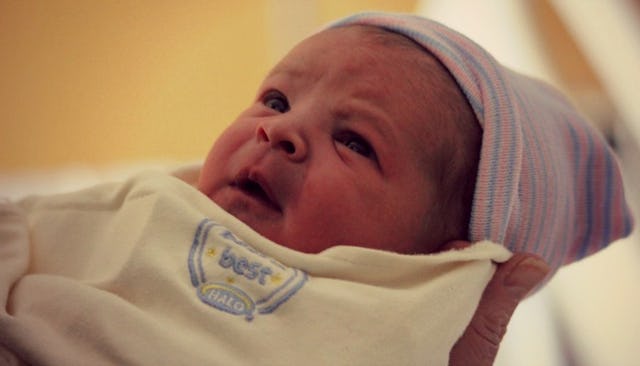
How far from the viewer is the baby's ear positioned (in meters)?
0.73

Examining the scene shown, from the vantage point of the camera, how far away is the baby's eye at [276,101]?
2.63 feet

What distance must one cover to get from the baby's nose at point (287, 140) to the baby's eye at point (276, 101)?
91 millimetres

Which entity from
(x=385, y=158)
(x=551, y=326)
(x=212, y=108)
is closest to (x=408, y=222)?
(x=385, y=158)

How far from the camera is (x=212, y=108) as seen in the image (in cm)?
153

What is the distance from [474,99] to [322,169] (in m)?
0.21

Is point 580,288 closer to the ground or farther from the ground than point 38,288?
closer to the ground

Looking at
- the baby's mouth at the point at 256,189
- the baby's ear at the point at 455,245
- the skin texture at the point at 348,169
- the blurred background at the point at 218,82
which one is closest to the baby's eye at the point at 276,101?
the skin texture at the point at 348,169

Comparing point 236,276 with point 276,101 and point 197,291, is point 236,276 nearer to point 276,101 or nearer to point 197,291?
point 197,291

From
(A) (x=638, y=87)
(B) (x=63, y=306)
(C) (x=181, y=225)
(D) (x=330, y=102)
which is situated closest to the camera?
(B) (x=63, y=306)

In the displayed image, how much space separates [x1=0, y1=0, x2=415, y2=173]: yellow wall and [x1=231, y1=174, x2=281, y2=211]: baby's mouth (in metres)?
0.78

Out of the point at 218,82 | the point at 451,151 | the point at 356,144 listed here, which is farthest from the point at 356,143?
the point at 218,82

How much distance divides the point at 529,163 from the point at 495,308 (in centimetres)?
→ 17

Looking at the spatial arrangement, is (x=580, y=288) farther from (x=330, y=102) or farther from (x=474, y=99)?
(x=330, y=102)

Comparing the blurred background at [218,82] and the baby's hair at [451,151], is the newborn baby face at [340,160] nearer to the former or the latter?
the baby's hair at [451,151]
